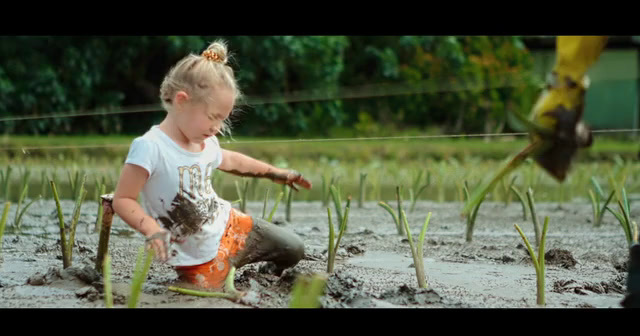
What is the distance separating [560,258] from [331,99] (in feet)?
20.4

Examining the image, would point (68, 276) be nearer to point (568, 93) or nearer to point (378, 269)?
point (378, 269)

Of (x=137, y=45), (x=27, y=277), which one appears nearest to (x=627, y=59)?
(x=137, y=45)

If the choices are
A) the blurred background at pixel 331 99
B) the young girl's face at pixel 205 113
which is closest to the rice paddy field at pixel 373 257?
the young girl's face at pixel 205 113

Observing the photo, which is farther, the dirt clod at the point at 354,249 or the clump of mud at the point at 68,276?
the dirt clod at the point at 354,249

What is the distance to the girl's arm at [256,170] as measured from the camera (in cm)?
154

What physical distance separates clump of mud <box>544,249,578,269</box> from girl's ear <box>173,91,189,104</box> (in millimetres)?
957

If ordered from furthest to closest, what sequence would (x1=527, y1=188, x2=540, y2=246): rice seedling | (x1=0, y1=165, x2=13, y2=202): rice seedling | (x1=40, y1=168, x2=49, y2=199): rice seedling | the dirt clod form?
(x1=40, y1=168, x2=49, y2=199): rice seedling, (x1=0, y1=165, x2=13, y2=202): rice seedling, the dirt clod, (x1=527, y1=188, x2=540, y2=246): rice seedling

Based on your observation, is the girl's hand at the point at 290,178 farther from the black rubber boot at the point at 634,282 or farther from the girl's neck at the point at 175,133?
the black rubber boot at the point at 634,282

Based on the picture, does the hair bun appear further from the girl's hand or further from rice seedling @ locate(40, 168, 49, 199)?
rice seedling @ locate(40, 168, 49, 199)

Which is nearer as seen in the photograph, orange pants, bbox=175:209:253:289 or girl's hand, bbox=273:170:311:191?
orange pants, bbox=175:209:253:289

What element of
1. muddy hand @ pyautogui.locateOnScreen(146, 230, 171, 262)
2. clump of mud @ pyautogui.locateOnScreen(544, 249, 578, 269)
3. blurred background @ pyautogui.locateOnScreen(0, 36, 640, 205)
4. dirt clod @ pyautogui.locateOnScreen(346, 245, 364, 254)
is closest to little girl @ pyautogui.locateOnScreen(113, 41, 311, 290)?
muddy hand @ pyautogui.locateOnScreen(146, 230, 171, 262)

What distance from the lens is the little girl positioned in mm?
1292

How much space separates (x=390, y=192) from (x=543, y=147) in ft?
10.5

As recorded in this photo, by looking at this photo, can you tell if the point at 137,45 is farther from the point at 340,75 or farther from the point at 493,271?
the point at 493,271
